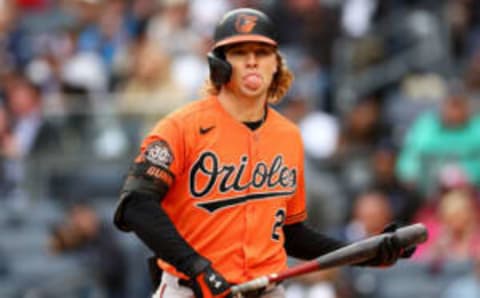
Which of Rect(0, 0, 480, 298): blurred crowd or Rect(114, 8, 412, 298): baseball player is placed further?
Rect(0, 0, 480, 298): blurred crowd

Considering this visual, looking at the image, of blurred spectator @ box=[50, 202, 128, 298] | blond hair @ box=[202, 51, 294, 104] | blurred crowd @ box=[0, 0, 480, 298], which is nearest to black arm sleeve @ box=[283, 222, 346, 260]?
blond hair @ box=[202, 51, 294, 104]

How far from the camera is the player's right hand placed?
6.09m

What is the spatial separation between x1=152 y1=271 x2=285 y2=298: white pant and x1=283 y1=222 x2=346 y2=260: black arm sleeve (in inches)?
12.5

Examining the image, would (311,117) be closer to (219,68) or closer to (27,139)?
(27,139)

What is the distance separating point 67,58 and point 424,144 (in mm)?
4261

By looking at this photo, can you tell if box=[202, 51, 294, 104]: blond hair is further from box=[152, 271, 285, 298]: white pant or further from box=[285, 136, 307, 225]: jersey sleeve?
box=[152, 271, 285, 298]: white pant

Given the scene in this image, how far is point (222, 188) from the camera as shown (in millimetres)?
6406

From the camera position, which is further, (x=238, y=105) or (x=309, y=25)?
(x=309, y=25)

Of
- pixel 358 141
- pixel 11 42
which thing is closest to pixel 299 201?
pixel 358 141

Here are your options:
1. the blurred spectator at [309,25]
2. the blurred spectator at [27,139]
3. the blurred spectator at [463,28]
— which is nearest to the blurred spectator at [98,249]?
the blurred spectator at [27,139]

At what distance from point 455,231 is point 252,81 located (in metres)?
4.35

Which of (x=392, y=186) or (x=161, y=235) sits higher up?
(x=161, y=235)

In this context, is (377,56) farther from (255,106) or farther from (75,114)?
(255,106)

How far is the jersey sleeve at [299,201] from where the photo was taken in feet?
22.0
